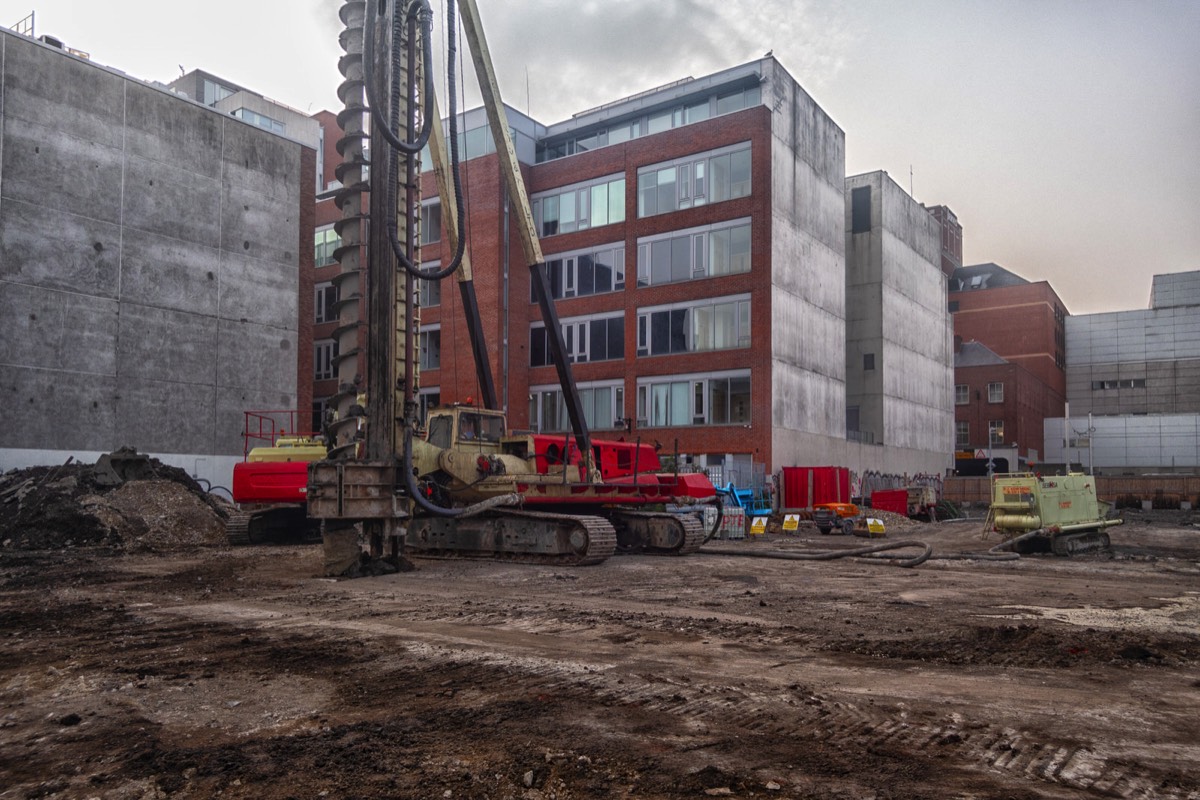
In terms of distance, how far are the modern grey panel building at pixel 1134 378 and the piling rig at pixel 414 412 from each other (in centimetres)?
8013

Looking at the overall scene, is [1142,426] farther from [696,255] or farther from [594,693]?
[594,693]

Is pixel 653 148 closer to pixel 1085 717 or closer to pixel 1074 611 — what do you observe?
pixel 1074 611

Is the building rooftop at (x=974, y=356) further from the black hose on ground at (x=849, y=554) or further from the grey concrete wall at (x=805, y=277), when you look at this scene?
the black hose on ground at (x=849, y=554)

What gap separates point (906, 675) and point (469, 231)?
42.7 metres

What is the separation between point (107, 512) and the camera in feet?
74.5

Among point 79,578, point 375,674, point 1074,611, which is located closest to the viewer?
point 375,674

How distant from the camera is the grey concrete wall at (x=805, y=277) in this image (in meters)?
41.5

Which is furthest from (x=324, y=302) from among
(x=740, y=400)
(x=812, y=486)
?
(x=812, y=486)

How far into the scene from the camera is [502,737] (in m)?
5.16

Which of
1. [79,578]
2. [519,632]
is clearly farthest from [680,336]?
[519,632]

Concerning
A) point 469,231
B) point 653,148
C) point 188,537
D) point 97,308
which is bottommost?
point 188,537

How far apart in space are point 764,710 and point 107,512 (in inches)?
844

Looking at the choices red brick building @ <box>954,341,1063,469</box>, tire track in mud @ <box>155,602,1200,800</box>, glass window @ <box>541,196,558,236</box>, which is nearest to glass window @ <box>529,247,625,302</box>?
glass window @ <box>541,196,558,236</box>

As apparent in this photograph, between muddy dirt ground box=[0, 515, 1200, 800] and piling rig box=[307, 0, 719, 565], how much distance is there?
262cm
